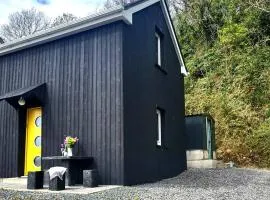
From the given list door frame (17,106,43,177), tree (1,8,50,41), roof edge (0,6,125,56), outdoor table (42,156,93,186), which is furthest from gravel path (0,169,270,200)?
tree (1,8,50,41)

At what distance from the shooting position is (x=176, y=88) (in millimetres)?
14797

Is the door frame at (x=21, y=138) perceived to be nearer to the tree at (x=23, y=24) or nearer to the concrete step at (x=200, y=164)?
the concrete step at (x=200, y=164)

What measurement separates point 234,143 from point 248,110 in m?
1.91

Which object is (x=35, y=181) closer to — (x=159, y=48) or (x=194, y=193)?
(x=194, y=193)

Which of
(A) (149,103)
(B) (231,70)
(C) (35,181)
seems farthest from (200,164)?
(C) (35,181)

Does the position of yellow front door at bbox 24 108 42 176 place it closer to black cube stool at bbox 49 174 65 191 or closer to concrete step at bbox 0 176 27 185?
concrete step at bbox 0 176 27 185

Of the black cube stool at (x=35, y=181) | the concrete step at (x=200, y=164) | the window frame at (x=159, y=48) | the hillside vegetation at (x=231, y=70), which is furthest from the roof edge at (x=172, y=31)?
the black cube stool at (x=35, y=181)

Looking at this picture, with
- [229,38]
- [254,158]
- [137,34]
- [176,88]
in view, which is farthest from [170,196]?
[229,38]

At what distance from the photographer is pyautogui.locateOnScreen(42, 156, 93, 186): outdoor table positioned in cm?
932

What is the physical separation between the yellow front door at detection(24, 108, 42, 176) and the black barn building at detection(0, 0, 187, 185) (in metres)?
0.05

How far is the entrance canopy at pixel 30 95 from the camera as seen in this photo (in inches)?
412

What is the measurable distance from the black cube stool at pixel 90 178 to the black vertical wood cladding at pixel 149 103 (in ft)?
2.81

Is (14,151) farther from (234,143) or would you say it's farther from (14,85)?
(234,143)

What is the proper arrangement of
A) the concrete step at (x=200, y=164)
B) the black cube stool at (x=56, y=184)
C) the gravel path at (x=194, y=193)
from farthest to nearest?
1. the concrete step at (x=200, y=164)
2. the black cube stool at (x=56, y=184)
3. the gravel path at (x=194, y=193)
